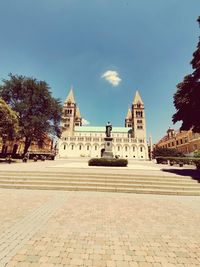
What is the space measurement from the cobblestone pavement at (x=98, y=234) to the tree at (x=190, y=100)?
28.1 feet

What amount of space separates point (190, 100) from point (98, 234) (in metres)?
12.8

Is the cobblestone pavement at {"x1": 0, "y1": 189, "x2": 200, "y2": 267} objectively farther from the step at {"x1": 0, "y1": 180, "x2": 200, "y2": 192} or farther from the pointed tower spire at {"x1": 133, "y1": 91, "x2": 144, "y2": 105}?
the pointed tower spire at {"x1": 133, "y1": 91, "x2": 144, "y2": 105}

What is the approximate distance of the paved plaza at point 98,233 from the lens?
9.50 feet

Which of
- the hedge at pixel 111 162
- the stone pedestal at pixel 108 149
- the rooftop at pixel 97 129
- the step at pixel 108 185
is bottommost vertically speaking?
the step at pixel 108 185

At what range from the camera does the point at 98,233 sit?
388 cm

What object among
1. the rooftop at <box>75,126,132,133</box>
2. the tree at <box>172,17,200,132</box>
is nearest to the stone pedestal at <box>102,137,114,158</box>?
the tree at <box>172,17,200,132</box>

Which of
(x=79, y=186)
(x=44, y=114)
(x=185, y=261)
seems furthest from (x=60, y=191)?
(x=44, y=114)

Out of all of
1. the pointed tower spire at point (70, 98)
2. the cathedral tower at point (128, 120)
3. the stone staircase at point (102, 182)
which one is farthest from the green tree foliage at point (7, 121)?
the cathedral tower at point (128, 120)

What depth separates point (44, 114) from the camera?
107 feet

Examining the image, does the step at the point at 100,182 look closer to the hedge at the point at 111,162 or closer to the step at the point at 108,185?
the step at the point at 108,185

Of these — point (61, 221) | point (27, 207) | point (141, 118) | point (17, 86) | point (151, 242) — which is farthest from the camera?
point (141, 118)

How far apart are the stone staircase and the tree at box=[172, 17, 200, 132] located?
546 centimetres

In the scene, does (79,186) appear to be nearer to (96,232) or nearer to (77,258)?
(96,232)

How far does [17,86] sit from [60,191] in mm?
29720
